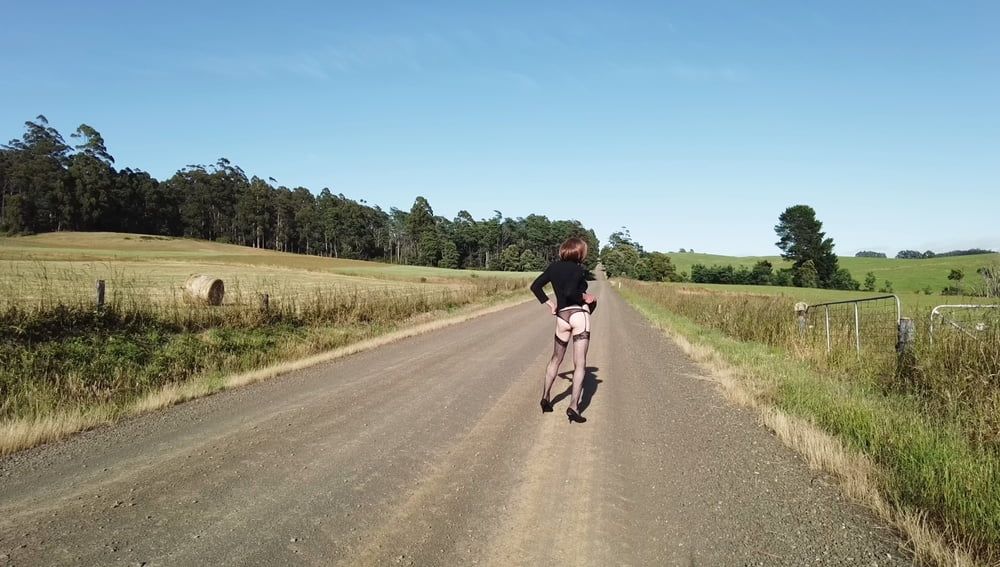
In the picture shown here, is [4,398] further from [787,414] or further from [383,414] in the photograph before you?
[787,414]

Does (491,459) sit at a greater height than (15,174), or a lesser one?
lesser

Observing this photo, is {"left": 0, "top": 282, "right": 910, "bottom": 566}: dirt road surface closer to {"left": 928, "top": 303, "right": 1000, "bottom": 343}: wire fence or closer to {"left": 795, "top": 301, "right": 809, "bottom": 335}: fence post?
{"left": 928, "top": 303, "right": 1000, "bottom": 343}: wire fence

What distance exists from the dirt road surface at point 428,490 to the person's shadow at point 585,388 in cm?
20

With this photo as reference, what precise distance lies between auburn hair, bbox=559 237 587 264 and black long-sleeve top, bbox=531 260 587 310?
86mm

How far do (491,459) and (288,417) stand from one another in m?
2.79

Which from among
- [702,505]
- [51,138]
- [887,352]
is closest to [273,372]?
[702,505]

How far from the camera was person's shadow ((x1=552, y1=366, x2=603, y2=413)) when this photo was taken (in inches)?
282

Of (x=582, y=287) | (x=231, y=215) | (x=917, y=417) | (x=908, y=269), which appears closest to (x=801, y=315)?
(x=917, y=417)

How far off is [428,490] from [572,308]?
2.97 meters

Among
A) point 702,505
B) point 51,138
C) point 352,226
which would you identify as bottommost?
point 702,505

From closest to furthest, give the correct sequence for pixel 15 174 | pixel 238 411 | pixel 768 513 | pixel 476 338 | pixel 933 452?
pixel 768 513, pixel 933 452, pixel 238 411, pixel 476 338, pixel 15 174

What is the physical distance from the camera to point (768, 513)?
12.3 ft

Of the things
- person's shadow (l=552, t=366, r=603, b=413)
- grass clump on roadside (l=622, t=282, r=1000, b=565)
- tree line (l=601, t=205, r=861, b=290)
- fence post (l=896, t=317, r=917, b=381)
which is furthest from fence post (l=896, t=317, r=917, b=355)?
tree line (l=601, t=205, r=861, b=290)

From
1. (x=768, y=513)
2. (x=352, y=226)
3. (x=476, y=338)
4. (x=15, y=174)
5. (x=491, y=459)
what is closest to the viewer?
(x=768, y=513)
